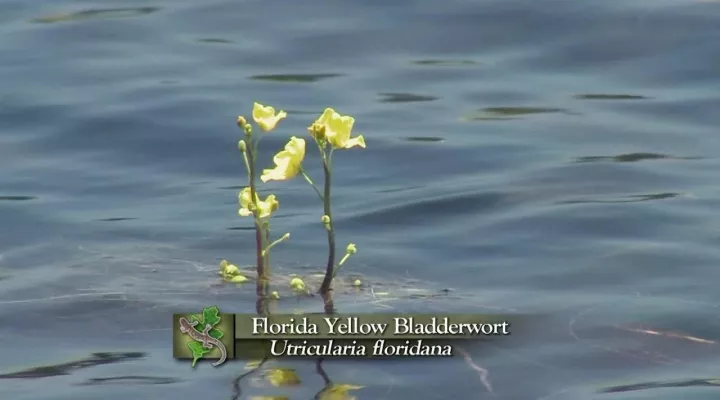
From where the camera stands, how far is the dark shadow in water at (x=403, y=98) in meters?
5.45

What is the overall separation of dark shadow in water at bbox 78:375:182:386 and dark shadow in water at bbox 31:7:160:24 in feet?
11.4

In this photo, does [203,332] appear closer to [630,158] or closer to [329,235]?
[329,235]

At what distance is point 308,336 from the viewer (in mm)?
3342

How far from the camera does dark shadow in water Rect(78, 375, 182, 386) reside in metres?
3.23

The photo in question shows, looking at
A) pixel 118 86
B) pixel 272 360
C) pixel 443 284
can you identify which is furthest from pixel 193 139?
pixel 272 360

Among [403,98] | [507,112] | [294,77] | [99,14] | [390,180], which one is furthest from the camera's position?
[99,14]

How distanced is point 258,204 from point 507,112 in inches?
73.4

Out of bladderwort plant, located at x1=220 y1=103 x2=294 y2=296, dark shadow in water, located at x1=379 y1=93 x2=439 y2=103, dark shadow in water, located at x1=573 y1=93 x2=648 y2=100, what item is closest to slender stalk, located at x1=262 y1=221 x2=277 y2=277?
bladderwort plant, located at x1=220 y1=103 x2=294 y2=296

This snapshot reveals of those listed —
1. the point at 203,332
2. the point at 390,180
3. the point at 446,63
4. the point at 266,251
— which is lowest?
the point at 203,332

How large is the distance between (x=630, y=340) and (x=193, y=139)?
2164mm

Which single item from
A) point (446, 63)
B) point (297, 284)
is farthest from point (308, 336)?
point (446, 63)

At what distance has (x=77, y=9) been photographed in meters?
6.61

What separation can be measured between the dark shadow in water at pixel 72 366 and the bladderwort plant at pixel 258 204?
442 millimetres

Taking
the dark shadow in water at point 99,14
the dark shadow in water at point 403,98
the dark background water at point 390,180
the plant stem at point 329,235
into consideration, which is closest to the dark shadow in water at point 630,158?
the dark background water at point 390,180
